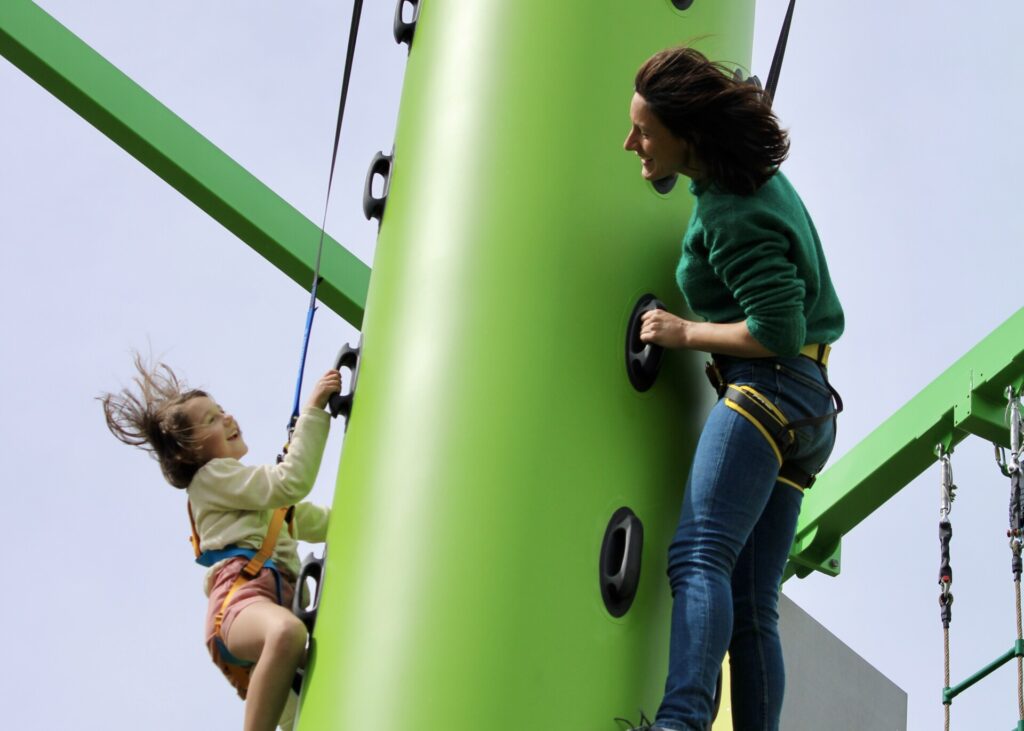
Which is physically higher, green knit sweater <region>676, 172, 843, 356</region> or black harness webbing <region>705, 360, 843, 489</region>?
green knit sweater <region>676, 172, 843, 356</region>

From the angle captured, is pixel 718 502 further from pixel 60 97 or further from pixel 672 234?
pixel 60 97

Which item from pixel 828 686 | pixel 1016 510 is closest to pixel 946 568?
pixel 1016 510

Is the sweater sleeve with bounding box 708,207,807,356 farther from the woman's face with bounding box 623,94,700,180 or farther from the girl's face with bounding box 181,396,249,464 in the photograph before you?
the girl's face with bounding box 181,396,249,464

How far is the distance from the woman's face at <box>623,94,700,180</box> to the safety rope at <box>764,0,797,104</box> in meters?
0.64

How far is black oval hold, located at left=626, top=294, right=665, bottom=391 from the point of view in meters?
3.62

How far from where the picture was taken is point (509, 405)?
137 inches

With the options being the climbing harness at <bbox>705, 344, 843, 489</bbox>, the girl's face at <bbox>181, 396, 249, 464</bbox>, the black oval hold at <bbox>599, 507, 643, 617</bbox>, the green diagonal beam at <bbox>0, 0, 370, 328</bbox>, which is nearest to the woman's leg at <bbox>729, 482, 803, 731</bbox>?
the climbing harness at <bbox>705, 344, 843, 489</bbox>

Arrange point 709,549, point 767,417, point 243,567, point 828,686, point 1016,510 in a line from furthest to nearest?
point 828,686 < point 1016,510 < point 243,567 < point 767,417 < point 709,549

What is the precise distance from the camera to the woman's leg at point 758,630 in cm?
353

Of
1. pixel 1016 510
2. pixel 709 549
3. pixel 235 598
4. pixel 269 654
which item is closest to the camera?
pixel 709 549

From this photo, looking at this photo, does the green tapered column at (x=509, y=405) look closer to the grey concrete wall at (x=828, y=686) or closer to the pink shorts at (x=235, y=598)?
the pink shorts at (x=235, y=598)

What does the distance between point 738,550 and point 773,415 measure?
0.93ft

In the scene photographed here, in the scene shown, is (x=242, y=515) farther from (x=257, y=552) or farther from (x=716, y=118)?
(x=716, y=118)

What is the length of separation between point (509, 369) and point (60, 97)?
10.7ft
